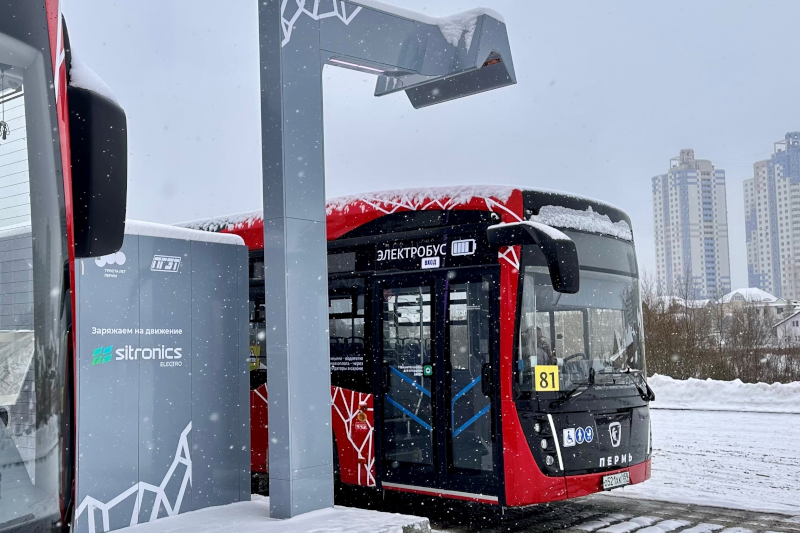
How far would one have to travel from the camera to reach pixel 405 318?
27.8 ft

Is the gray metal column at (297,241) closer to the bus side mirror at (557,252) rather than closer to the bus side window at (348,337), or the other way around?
the bus side mirror at (557,252)

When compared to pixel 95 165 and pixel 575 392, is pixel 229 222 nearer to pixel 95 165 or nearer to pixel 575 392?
pixel 575 392

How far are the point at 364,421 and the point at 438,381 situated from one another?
1.03 meters

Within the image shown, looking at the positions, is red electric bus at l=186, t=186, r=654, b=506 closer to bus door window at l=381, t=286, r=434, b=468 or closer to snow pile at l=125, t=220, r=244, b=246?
bus door window at l=381, t=286, r=434, b=468

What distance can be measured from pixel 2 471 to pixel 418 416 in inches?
236

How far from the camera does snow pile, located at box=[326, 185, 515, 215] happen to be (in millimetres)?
7965

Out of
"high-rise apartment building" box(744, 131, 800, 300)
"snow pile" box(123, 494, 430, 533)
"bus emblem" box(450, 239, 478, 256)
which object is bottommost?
"snow pile" box(123, 494, 430, 533)

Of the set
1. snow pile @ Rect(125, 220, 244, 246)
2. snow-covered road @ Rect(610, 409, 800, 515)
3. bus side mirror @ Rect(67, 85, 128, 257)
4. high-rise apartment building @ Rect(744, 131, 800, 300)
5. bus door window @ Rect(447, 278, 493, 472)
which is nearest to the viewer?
bus side mirror @ Rect(67, 85, 128, 257)

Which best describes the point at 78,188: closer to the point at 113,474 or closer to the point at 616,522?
the point at 113,474

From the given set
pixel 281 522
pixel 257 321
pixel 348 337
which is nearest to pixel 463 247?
pixel 348 337

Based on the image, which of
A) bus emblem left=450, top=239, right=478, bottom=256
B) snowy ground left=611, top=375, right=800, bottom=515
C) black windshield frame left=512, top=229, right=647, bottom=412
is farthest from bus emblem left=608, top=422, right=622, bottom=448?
bus emblem left=450, top=239, right=478, bottom=256

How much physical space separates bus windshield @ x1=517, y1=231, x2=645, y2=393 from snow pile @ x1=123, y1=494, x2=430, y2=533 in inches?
101

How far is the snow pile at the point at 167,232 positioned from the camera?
6617 millimetres

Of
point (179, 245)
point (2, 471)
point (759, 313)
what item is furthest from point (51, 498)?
point (759, 313)
